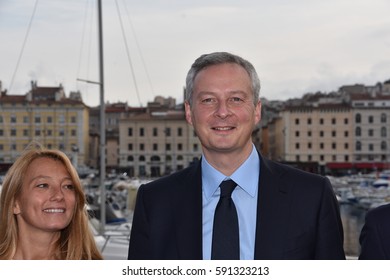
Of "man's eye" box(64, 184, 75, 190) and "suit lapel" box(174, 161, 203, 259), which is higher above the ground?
"man's eye" box(64, 184, 75, 190)

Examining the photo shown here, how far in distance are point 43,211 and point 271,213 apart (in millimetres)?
474

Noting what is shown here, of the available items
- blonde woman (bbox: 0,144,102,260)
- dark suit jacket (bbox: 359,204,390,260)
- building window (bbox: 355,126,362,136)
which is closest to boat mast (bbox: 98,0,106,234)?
blonde woman (bbox: 0,144,102,260)

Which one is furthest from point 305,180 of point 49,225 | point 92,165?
point 92,165

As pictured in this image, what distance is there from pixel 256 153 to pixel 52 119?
141ft

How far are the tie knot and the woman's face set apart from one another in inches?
12.4

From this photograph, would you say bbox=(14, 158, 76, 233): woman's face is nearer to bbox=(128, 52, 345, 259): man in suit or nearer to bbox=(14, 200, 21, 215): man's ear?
bbox=(14, 200, 21, 215): man's ear

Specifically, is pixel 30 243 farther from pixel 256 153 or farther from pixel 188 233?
pixel 256 153

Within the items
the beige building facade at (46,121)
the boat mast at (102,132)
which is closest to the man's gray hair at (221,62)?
the boat mast at (102,132)

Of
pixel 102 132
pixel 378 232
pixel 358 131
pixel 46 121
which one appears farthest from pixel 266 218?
pixel 358 131

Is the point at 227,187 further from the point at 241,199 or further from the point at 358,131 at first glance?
the point at 358,131

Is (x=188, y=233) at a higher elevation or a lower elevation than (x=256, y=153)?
lower

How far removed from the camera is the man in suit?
4.85 ft

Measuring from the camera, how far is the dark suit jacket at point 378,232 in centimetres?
131
